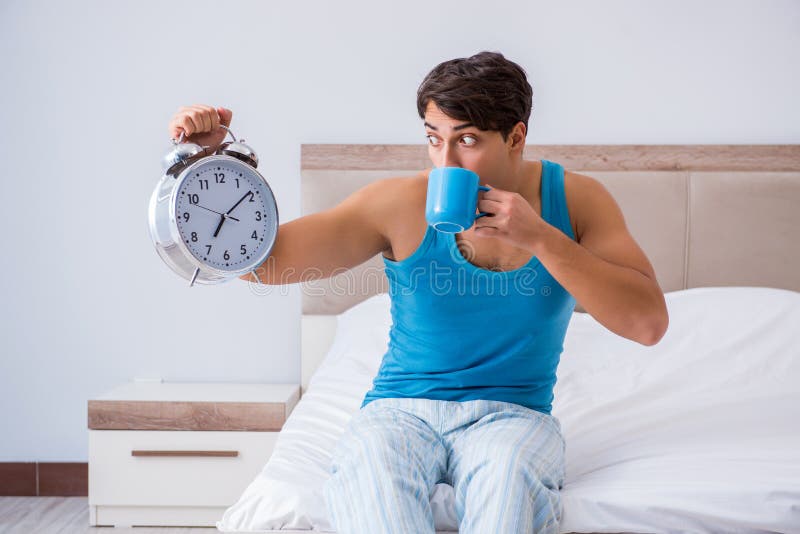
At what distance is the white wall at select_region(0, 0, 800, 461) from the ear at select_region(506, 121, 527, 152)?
48.6 inches

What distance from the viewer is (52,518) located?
2.38 metres

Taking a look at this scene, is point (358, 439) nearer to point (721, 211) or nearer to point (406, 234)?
point (406, 234)

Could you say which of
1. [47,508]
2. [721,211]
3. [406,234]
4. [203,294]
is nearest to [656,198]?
[721,211]

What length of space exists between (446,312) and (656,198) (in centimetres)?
139

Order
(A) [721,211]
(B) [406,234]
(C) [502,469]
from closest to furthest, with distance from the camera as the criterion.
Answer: (C) [502,469] → (B) [406,234] → (A) [721,211]

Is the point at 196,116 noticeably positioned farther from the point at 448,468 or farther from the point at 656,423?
the point at 656,423

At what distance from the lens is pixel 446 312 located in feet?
4.44

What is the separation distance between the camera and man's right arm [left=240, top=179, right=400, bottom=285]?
131 cm

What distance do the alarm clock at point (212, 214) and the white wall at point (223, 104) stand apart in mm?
1386

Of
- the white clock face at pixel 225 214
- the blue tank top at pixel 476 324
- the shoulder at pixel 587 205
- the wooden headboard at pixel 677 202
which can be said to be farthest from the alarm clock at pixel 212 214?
the wooden headboard at pixel 677 202

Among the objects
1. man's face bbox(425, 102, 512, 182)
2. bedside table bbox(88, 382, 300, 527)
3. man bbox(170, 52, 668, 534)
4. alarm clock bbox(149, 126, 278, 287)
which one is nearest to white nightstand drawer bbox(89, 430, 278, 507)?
bedside table bbox(88, 382, 300, 527)

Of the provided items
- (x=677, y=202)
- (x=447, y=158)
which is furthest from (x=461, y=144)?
(x=677, y=202)

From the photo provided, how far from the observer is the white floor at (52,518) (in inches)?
88.9

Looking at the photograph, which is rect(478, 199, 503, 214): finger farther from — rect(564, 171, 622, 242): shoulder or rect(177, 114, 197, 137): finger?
rect(177, 114, 197, 137): finger
